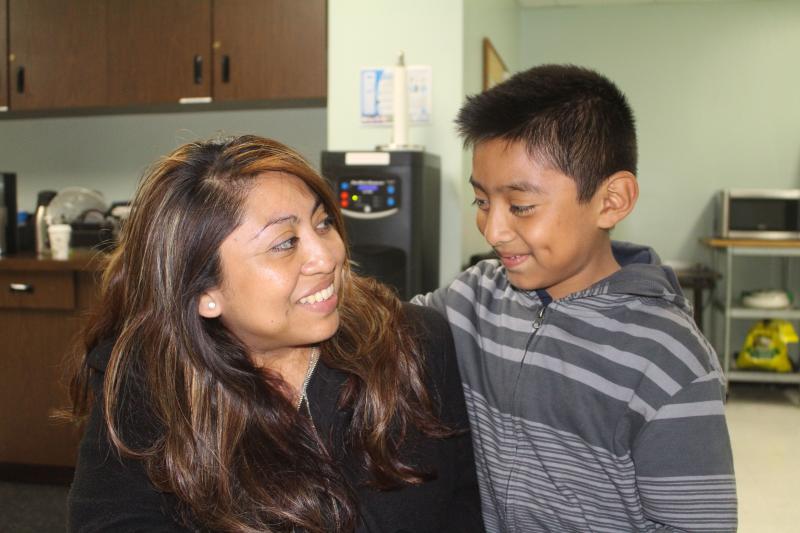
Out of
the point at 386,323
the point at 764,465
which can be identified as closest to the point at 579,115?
the point at 386,323

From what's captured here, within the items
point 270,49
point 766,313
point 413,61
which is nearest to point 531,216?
point 413,61

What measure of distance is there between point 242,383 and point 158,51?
8.65 ft

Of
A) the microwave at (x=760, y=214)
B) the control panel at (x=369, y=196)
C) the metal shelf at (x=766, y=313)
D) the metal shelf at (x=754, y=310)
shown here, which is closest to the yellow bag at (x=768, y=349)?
the metal shelf at (x=754, y=310)

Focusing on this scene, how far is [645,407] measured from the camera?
3.59 ft

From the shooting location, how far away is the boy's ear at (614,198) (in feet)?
4.12

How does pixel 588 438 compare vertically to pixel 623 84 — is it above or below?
below

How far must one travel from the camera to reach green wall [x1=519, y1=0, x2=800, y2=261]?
16.7 feet

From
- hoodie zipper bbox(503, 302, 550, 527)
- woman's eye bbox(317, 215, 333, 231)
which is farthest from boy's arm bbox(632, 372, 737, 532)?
woman's eye bbox(317, 215, 333, 231)

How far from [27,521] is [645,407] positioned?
2553 millimetres

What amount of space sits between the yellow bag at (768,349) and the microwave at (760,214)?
0.58 meters

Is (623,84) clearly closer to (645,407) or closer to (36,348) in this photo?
(36,348)

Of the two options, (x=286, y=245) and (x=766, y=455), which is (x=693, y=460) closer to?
(x=286, y=245)

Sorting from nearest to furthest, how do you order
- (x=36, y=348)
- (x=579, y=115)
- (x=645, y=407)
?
(x=645, y=407) < (x=579, y=115) < (x=36, y=348)

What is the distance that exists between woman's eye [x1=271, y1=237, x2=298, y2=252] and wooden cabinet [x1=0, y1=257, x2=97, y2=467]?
2170 mm
